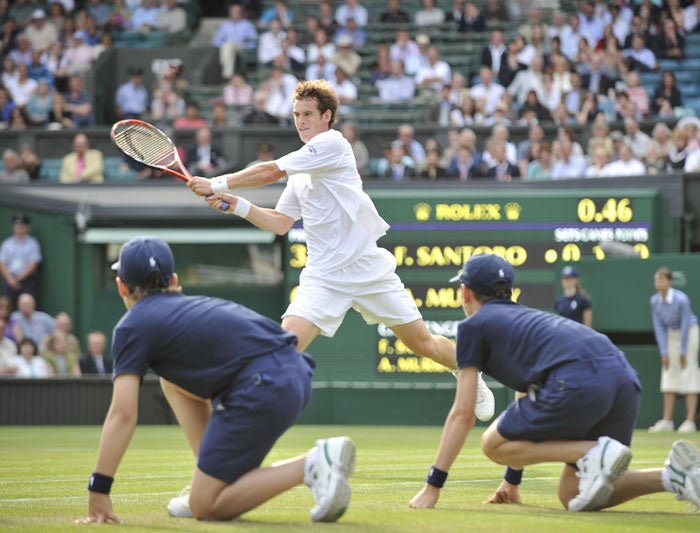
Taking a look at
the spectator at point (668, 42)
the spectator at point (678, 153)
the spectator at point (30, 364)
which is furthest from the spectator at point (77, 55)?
the spectator at point (678, 153)

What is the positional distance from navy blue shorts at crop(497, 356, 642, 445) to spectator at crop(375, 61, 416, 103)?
15784mm

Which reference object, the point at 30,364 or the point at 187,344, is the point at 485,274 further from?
the point at 30,364

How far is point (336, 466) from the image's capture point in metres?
6.11

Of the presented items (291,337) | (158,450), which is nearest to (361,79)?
(158,450)

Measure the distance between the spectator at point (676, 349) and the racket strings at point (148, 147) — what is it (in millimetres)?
8464

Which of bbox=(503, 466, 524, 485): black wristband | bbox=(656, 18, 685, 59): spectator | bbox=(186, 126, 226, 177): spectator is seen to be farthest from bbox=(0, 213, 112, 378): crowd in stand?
bbox=(503, 466, 524, 485): black wristband

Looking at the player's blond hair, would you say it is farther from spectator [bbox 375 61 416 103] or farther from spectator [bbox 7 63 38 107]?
spectator [bbox 7 63 38 107]

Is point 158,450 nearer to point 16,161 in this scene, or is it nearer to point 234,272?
point 234,272

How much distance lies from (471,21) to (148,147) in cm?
1598

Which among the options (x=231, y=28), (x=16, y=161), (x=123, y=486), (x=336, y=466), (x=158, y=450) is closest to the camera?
(x=336, y=466)

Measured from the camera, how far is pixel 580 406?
6.66 metres

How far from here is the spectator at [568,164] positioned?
18.5 m

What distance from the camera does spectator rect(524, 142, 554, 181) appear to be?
18.6 m

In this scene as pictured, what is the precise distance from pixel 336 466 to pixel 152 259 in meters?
→ 1.28
